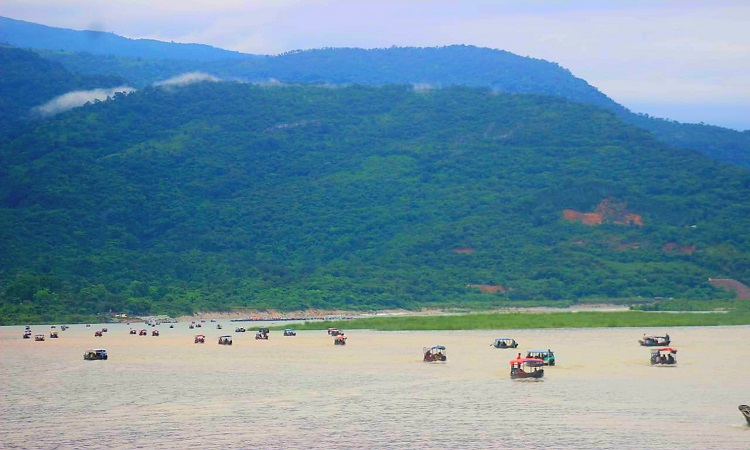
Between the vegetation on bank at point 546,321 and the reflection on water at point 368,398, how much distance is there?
33.3 metres

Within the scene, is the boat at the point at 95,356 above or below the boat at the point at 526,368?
below

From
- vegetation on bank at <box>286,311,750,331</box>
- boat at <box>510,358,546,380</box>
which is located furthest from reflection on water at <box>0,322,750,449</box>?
vegetation on bank at <box>286,311,750,331</box>

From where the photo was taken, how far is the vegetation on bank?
15575 centimetres

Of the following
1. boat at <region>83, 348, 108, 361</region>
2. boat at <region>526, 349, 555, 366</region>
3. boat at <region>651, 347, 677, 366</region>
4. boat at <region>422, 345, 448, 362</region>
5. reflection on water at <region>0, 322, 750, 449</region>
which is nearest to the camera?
reflection on water at <region>0, 322, 750, 449</region>

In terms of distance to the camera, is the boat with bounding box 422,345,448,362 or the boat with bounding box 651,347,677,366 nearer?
the boat with bounding box 651,347,677,366

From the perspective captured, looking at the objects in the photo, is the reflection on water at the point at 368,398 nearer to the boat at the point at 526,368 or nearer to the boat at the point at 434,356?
the boat at the point at 526,368

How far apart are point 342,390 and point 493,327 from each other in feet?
258

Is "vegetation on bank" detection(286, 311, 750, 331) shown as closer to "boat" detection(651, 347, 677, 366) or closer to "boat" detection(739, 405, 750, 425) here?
"boat" detection(651, 347, 677, 366)

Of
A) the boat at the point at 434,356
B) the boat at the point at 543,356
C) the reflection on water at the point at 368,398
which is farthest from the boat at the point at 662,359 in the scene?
the boat at the point at 434,356

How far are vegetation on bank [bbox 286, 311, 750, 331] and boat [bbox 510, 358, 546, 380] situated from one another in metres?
65.0

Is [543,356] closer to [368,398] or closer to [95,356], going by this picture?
[368,398]

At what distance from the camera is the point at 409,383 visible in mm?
83250

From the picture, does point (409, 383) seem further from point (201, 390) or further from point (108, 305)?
point (108, 305)

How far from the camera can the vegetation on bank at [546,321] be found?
156m
